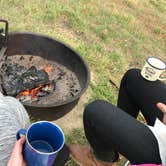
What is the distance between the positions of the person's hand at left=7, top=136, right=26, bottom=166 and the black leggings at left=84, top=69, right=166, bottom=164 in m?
0.64

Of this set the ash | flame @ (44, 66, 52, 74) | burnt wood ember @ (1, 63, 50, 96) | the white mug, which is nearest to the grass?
the ash

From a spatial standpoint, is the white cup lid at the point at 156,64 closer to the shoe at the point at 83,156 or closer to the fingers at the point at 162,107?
the fingers at the point at 162,107

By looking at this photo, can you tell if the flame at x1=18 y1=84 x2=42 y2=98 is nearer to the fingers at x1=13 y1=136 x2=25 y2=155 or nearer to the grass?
the grass

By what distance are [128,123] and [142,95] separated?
32cm

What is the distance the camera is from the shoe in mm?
2471

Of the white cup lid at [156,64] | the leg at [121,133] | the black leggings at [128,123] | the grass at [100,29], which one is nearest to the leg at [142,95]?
the black leggings at [128,123]

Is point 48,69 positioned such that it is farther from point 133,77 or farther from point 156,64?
point 156,64

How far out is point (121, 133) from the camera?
78.7 inches

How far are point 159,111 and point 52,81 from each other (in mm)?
1186

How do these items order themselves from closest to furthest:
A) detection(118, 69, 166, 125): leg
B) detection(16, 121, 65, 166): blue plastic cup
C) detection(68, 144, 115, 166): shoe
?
detection(16, 121, 65, 166): blue plastic cup, detection(118, 69, 166, 125): leg, detection(68, 144, 115, 166): shoe

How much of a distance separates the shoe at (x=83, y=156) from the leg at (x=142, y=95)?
42cm

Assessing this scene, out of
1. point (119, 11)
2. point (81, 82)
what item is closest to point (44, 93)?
point (81, 82)

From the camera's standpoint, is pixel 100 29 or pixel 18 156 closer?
pixel 18 156

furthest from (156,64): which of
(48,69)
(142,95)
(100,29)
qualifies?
(100,29)
